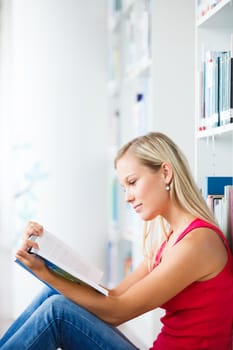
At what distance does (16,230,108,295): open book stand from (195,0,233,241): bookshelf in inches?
19.9

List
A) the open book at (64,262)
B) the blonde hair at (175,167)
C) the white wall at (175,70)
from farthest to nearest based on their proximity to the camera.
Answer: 1. the white wall at (175,70)
2. the blonde hair at (175,167)
3. the open book at (64,262)

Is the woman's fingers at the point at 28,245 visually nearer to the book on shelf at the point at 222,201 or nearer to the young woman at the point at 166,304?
the young woman at the point at 166,304

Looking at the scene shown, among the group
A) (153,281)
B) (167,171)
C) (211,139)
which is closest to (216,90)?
(211,139)

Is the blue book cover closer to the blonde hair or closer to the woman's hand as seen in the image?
the blonde hair

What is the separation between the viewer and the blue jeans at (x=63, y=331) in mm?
1876

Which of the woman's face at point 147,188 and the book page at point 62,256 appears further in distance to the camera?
the woman's face at point 147,188

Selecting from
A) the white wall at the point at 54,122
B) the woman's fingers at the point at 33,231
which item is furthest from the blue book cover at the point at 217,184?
the white wall at the point at 54,122

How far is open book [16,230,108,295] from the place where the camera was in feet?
6.02

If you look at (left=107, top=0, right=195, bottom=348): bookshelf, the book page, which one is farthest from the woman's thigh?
(left=107, top=0, right=195, bottom=348): bookshelf

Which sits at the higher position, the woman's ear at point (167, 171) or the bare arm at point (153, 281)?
the woman's ear at point (167, 171)

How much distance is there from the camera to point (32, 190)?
389 cm

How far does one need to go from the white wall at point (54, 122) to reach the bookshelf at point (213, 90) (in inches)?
68.0

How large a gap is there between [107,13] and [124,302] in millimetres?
2595

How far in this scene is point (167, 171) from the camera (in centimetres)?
201
